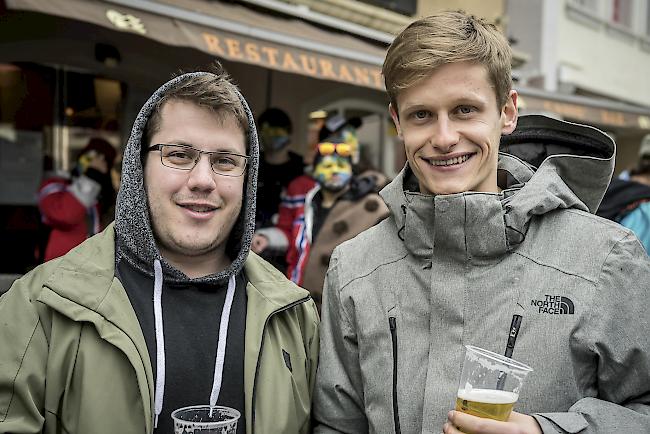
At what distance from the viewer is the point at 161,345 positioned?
1.93 meters

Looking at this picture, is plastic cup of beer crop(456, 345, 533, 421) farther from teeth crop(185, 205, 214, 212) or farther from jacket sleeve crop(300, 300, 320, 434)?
teeth crop(185, 205, 214, 212)

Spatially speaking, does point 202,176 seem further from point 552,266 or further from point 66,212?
point 66,212

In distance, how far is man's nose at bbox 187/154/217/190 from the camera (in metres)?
2.02

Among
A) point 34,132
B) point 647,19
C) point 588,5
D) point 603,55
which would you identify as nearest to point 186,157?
point 34,132

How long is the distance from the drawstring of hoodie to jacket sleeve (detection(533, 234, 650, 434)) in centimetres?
91

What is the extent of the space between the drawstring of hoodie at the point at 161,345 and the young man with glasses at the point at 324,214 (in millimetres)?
2613

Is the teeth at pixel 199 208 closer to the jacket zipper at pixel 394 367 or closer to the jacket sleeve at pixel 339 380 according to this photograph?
the jacket sleeve at pixel 339 380

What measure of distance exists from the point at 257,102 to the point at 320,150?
109 inches

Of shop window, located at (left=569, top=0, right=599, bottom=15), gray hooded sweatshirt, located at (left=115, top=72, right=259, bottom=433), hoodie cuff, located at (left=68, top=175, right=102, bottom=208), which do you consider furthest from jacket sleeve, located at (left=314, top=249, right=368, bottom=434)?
shop window, located at (left=569, top=0, right=599, bottom=15)

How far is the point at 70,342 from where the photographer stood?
1788mm

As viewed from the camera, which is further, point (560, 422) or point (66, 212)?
point (66, 212)

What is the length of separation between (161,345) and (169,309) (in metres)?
0.13

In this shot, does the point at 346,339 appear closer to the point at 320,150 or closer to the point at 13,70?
the point at 320,150

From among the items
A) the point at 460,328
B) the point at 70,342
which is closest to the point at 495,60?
the point at 460,328
